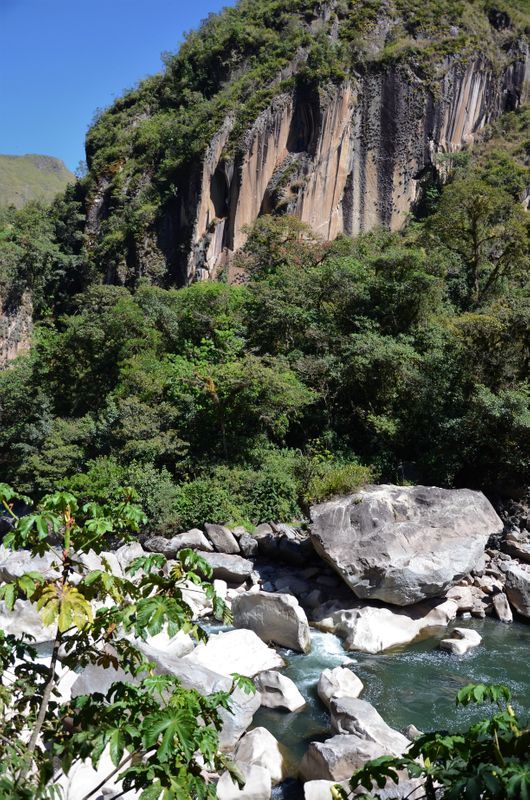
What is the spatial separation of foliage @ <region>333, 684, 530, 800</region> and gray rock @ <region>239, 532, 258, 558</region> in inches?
426

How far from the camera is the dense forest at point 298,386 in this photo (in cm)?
1506

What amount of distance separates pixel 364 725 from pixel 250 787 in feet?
5.15

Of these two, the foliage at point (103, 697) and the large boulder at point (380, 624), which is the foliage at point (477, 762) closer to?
the foliage at point (103, 697)

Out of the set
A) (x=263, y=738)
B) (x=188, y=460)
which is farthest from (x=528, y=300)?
(x=263, y=738)

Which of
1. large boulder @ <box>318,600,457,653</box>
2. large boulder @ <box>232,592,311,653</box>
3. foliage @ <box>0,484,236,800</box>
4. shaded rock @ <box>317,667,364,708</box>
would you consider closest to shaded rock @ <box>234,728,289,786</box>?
shaded rock @ <box>317,667,364,708</box>

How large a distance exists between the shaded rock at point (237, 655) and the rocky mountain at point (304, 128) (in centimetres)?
2570

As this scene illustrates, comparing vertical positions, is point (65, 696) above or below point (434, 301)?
below

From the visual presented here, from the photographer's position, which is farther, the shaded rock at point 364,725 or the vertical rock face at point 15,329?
the vertical rock face at point 15,329

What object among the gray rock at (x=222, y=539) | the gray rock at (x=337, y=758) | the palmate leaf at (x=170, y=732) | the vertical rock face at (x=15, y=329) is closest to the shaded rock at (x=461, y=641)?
the gray rock at (x=337, y=758)

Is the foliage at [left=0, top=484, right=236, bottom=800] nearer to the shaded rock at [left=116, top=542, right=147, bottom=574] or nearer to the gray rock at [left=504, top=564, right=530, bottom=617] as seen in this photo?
the gray rock at [left=504, top=564, right=530, bottom=617]

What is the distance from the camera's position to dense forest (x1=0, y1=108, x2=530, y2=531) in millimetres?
15062

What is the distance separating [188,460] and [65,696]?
30.2 feet

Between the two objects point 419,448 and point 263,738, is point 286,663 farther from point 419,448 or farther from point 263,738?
point 419,448

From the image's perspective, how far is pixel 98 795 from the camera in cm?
564
